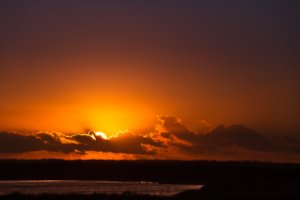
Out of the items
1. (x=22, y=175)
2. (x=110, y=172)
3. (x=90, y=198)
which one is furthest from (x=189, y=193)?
(x=110, y=172)

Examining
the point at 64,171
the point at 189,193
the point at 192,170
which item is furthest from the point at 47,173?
the point at 189,193

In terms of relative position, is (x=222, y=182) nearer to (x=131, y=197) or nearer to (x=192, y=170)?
(x=131, y=197)

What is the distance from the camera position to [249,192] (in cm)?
7381

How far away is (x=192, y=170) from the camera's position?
183 m

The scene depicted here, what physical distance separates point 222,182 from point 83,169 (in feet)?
356

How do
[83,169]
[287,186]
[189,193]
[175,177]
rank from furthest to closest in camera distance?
1. [83,169]
2. [175,177]
3. [287,186]
4. [189,193]

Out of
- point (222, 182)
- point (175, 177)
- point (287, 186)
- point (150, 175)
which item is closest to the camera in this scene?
point (287, 186)

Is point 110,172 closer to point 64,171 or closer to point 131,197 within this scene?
point 64,171

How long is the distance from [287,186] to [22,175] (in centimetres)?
9974

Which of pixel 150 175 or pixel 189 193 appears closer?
pixel 189 193

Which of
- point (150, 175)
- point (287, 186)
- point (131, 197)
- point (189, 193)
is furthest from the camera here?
point (150, 175)

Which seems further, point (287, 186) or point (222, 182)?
point (222, 182)

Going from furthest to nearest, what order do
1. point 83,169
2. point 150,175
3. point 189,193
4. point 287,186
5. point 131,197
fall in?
point 83,169
point 150,175
point 287,186
point 189,193
point 131,197

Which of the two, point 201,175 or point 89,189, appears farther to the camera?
Answer: point 201,175
